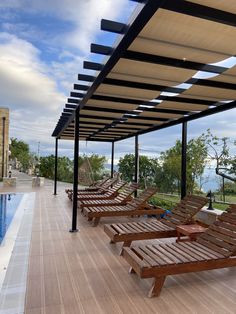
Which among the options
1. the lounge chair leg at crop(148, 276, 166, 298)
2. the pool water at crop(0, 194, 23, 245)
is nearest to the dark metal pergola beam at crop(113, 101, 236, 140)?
the lounge chair leg at crop(148, 276, 166, 298)

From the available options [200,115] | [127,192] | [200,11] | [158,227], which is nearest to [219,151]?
[127,192]

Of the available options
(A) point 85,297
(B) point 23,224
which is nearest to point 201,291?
(A) point 85,297

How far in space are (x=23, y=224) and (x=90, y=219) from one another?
1547 millimetres

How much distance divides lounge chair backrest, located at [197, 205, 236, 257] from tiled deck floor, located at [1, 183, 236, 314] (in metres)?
0.38

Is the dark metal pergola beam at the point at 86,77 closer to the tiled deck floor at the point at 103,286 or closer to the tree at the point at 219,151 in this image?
the tiled deck floor at the point at 103,286

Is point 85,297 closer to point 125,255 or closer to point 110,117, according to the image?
point 125,255

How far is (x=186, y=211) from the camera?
5.04 m

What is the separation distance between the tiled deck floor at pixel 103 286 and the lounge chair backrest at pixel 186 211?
3.69 feet

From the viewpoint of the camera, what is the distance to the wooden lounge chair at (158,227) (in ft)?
14.4

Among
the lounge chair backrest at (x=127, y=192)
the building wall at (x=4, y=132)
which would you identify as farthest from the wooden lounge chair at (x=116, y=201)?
the building wall at (x=4, y=132)

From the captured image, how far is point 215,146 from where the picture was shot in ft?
33.9

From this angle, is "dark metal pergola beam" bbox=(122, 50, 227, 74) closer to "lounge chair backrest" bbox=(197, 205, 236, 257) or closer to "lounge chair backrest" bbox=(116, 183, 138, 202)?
"lounge chair backrest" bbox=(197, 205, 236, 257)

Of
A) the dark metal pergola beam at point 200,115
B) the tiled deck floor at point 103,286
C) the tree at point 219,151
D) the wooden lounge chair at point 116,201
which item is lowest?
the tiled deck floor at point 103,286

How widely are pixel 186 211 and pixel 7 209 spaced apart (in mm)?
5731
